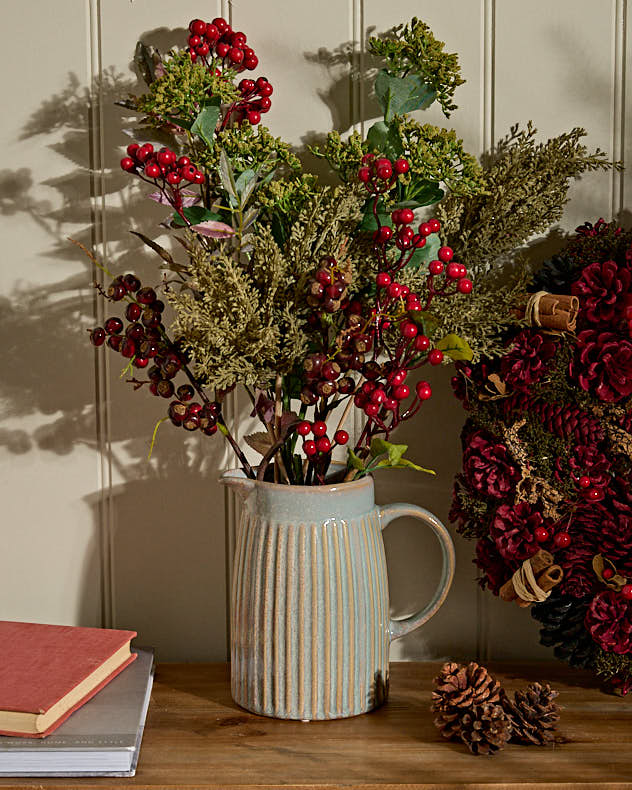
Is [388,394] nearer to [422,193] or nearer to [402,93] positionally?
[422,193]

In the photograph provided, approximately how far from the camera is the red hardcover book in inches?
30.7

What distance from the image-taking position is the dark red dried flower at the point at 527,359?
2.95 ft

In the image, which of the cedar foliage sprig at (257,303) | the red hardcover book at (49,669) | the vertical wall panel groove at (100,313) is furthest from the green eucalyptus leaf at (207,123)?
the red hardcover book at (49,669)

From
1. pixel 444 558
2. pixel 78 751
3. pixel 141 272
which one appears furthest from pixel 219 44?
pixel 78 751

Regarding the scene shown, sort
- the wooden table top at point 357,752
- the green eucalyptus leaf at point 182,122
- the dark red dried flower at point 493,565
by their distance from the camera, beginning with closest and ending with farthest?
the wooden table top at point 357,752 → the green eucalyptus leaf at point 182,122 → the dark red dried flower at point 493,565

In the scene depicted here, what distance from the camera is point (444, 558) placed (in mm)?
941

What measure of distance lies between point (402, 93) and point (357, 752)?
2.25 feet

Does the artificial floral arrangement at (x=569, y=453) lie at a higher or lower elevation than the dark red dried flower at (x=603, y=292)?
lower

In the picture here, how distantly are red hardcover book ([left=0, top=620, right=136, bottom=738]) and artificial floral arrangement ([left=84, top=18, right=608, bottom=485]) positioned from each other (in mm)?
257

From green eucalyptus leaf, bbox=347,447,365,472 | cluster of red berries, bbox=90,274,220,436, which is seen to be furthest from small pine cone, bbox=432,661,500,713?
cluster of red berries, bbox=90,274,220,436

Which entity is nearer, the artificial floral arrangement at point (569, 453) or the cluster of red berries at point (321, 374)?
the cluster of red berries at point (321, 374)

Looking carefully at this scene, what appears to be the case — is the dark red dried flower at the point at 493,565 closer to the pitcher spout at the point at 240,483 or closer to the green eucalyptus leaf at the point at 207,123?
the pitcher spout at the point at 240,483

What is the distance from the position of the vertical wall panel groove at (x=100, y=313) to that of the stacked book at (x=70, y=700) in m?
0.12

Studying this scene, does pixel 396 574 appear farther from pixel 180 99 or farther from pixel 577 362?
pixel 180 99
